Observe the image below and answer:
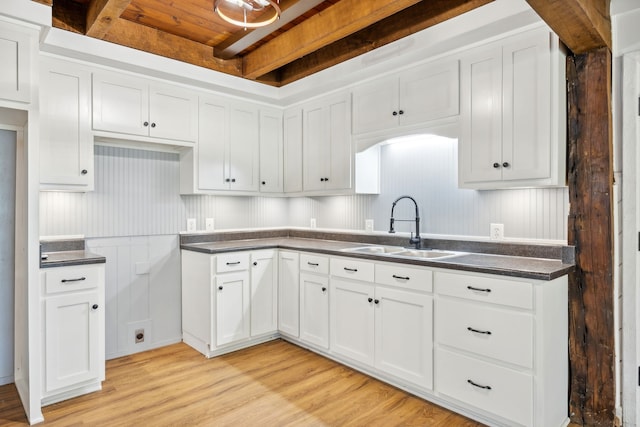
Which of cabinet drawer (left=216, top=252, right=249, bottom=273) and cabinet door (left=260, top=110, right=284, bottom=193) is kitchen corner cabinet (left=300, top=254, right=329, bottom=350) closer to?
cabinet drawer (left=216, top=252, right=249, bottom=273)

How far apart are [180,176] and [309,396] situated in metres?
2.26

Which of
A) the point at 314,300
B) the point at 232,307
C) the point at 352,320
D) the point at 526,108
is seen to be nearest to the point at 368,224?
the point at 314,300

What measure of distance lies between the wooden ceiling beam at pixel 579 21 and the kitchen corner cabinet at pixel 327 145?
1.74 m

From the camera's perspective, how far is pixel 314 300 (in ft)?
10.8

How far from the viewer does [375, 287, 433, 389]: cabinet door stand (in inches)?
97.3

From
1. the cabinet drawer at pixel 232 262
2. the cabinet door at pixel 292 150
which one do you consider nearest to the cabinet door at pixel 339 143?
the cabinet door at pixel 292 150

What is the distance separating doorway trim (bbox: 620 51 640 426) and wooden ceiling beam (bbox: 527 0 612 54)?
0.80 ft

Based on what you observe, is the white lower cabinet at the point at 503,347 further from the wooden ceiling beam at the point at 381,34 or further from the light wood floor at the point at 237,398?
the wooden ceiling beam at the point at 381,34

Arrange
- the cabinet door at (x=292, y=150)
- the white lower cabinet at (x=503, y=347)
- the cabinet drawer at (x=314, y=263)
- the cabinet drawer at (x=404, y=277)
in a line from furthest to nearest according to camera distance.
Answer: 1. the cabinet door at (x=292, y=150)
2. the cabinet drawer at (x=314, y=263)
3. the cabinet drawer at (x=404, y=277)
4. the white lower cabinet at (x=503, y=347)

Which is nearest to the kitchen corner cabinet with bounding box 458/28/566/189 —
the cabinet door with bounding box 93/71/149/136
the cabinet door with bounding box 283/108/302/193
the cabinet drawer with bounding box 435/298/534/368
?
the cabinet drawer with bounding box 435/298/534/368

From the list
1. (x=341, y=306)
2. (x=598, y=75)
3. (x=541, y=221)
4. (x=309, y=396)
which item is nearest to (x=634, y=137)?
(x=598, y=75)

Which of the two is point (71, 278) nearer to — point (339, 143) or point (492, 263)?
point (339, 143)

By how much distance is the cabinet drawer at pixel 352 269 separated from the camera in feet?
9.25

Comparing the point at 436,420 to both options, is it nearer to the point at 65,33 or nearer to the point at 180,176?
the point at 180,176
